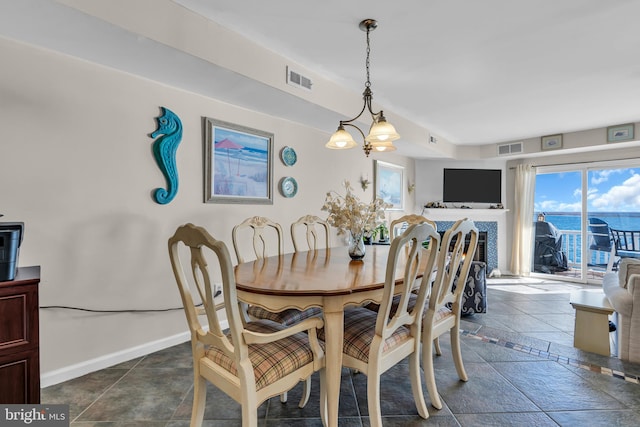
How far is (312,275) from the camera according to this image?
182 cm

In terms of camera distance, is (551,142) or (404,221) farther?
(551,142)

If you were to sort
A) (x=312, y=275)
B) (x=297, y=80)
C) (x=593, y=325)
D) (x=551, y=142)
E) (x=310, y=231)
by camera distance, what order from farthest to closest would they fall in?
(x=551, y=142)
(x=310, y=231)
(x=297, y=80)
(x=593, y=325)
(x=312, y=275)

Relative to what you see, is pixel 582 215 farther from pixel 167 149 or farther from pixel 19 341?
pixel 19 341

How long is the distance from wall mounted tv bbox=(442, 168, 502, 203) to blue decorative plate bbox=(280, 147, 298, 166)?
3.69 metres

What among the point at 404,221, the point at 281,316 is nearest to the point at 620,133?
the point at 404,221

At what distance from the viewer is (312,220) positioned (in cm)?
308

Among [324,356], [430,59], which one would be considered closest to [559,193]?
[430,59]

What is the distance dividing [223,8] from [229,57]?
12.6 inches

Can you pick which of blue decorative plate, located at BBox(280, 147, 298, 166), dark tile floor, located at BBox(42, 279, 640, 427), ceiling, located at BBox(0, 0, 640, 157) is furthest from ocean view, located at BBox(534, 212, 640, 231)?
blue decorative plate, located at BBox(280, 147, 298, 166)

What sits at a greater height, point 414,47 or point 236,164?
point 414,47

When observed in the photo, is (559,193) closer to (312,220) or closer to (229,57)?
(312,220)

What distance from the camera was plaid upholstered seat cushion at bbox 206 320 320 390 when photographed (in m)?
1.39

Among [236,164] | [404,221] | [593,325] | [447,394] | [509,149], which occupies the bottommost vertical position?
[447,394]

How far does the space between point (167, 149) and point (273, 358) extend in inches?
76.3
